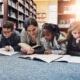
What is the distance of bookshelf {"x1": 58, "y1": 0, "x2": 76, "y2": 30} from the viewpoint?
3.44 meters

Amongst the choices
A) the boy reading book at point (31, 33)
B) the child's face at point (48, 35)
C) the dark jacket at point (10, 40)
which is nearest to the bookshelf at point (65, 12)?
the dark jacket at point (10, 40)

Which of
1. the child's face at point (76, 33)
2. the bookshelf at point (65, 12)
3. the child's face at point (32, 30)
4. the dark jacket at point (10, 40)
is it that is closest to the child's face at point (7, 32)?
the dark jacket at point (10, 40)

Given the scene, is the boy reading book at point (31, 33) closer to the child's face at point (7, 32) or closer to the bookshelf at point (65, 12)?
the child's face at point (7, 32)

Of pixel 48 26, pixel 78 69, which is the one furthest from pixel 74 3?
pixel 78 69

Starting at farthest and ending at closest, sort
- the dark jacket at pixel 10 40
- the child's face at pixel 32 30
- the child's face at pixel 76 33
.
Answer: the dark jacket at pixel 10 40, the child's face at pixel 32 30, the child's face at pixel 76 33

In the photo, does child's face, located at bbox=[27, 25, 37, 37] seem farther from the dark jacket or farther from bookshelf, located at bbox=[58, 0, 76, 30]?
bookshelf, located at bbox=[58, 0, 76, 30]

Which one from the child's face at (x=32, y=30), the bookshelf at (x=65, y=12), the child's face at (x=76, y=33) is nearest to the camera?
the child's face at (x=76, y=33)

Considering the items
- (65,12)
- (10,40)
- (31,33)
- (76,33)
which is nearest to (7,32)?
(10,40)

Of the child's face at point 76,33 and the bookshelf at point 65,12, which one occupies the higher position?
the bookshelf at point 65,12

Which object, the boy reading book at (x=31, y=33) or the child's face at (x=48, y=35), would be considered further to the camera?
the boy reading book at (x=31, y=33)

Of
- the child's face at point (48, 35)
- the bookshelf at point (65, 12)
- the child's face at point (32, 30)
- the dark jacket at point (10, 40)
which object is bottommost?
the dark jacket at point (10, 40)

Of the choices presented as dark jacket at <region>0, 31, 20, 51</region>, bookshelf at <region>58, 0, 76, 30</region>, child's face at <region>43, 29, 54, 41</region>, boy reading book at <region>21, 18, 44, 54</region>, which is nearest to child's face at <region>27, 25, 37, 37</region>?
boy reading book at <region>21, 18, 44, 54</region>

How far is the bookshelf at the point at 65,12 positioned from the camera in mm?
3443

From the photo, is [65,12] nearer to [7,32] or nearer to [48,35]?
[7,32]
